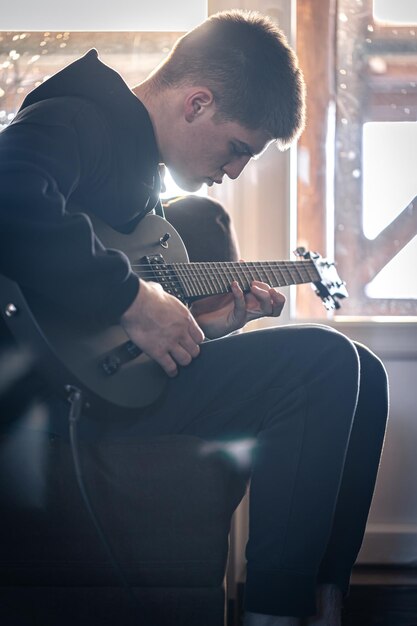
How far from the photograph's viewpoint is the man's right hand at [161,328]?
41.3 inches

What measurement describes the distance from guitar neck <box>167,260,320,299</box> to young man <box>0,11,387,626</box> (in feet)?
0.12

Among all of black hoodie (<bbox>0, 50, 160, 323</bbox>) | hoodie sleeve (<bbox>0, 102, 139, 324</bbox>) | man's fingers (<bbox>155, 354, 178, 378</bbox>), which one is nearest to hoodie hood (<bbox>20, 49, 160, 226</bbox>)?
black hoodie (<bbox>0, 50, 160, 323</bbox>)

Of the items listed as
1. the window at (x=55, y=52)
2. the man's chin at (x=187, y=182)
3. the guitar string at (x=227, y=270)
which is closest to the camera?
the guitar string at (x=227, y=270)

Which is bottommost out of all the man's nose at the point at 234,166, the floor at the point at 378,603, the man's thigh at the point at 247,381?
the floor at the point at 378,603

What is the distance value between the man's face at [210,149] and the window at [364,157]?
0.57 metres

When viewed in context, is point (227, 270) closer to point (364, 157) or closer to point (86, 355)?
point (86, 355)

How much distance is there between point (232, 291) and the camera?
4.35 feet

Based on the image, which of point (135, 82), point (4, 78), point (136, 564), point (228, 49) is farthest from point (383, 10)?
point (136, 564)

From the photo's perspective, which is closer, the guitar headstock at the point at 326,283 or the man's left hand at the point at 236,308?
the man's left hand at the point at 236,308

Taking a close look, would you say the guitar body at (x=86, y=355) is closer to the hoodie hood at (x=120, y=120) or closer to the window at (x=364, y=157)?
the hoodie hood at (x=120, y=120)

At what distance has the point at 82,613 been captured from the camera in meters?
1.08

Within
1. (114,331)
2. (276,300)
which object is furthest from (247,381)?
(276,300)

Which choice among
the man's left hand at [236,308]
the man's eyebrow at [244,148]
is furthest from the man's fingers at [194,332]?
the man's eyebrow at [244,148]

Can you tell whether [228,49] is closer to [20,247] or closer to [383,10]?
[20,247]
